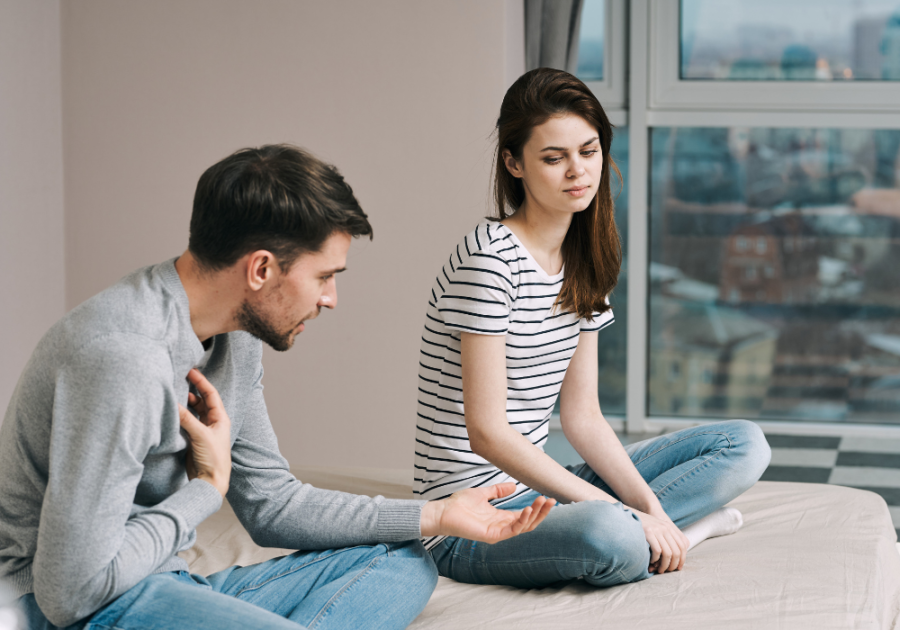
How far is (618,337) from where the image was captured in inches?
136

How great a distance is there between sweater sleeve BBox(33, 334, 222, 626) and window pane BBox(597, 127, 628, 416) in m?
2.69

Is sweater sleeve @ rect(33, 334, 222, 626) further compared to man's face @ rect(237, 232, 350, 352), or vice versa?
man's face @ rect(237, 232, 350, 352)

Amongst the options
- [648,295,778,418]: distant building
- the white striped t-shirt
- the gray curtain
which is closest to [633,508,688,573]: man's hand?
the white striped t-shirt

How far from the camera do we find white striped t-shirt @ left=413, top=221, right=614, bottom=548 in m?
1.38

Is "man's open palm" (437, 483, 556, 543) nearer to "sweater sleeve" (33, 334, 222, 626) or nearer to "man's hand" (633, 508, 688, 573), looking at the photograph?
"man's hand" (633, 508, 688, 573)

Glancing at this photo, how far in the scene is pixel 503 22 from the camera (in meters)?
2.70

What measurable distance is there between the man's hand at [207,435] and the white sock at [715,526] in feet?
2.71

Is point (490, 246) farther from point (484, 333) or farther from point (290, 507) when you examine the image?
point (290, 507)

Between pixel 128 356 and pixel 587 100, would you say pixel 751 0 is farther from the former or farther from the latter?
pixel 128 356

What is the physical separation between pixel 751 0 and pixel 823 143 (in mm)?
616

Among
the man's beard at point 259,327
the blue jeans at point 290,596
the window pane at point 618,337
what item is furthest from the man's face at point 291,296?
the window pane at point 618,337

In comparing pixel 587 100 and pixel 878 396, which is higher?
pixel 587 100

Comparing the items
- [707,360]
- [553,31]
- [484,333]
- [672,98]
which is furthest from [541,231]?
[707,360]

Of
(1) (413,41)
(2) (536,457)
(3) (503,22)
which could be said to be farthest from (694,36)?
(2) (536,457)
